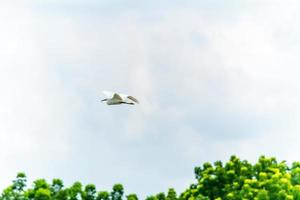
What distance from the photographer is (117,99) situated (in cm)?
4047

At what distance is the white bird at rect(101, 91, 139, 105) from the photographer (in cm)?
3950

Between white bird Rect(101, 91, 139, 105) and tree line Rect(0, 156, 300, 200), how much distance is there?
795 cm

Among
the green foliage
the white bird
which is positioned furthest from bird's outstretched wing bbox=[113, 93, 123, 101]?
the green foliage

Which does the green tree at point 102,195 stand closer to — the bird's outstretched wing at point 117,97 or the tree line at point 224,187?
the tree line at point 224,187

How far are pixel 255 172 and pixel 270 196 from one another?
7116 millimetres

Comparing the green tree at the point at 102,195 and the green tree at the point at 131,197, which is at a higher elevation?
the green tree at the point at 102,195

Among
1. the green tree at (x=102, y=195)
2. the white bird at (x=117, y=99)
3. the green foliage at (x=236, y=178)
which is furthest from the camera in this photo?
the green tree at (x=102, y=195)

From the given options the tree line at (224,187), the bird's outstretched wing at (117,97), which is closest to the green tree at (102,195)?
the tree line at (224,187)

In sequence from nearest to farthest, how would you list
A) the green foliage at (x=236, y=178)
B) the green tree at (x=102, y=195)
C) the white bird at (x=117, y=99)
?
the white bird at (x=117, y=99) → the green foliage at (x=236, y=178) → the green tree at (x=102, y=195)

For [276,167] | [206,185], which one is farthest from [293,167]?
[206,185]

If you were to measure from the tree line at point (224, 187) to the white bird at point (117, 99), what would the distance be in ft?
26.1

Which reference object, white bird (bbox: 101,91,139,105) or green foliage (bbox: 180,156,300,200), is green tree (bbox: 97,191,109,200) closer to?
green foliage (bbox: 180,156,300,200)

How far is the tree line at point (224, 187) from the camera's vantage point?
4359 centimetres

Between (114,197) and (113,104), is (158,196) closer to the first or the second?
(114,197)
